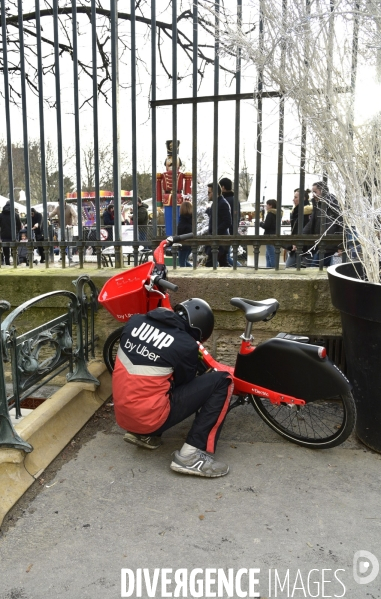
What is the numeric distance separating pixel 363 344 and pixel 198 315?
1050mm

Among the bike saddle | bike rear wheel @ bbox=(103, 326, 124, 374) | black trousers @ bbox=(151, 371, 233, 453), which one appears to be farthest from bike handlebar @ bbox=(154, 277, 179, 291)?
bike rear wheel @ bbox=(103, 326, 124, 374)

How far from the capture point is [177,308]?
327cm

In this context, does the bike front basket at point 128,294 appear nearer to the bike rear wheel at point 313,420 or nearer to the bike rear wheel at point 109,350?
the bike rear wheel at point 109,350

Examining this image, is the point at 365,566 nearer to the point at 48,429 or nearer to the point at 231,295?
the point at 48,429

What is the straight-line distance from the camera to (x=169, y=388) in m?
2.88

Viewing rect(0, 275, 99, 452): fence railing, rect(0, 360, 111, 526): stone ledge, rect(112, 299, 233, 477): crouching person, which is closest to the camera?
rect(0, 360, 111, 526): stone ledge

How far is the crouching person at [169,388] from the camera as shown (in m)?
2.80

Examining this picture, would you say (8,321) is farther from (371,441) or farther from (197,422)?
(371,441)

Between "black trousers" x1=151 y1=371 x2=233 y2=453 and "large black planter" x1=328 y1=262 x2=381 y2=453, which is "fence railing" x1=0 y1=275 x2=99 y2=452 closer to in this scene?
"black trousers" x1=151 y1=371 x2=233 y2=453

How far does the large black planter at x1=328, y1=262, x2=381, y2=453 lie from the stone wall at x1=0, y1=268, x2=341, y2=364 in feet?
1.87

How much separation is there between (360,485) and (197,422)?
3.23ft

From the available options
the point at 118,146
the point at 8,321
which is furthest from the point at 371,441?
the point at 118,146

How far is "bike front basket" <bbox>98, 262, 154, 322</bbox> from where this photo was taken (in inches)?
132

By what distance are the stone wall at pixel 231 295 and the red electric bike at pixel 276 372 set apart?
49cm
